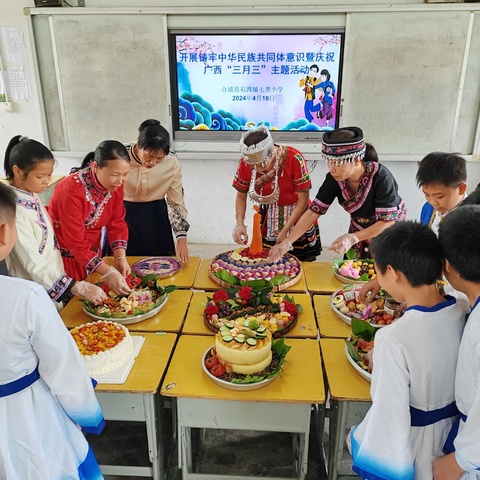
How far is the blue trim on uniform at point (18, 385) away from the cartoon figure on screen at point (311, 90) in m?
3.82

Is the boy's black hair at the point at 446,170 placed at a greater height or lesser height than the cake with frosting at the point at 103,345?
greater

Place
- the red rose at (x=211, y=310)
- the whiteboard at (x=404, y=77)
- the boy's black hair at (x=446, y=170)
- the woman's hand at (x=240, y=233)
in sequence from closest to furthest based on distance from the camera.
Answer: the boy's black hair at (x=446, y=170) → the red rose at (x=211, y=310) → the woman's hand at (x=240, y=233) → the whiteboard at (x=404, y=77)

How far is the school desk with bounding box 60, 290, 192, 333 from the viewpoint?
2.03 m

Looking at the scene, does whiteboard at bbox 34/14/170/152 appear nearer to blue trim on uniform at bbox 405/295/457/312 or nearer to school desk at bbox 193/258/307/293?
school desk at bbox 193/258/307/293

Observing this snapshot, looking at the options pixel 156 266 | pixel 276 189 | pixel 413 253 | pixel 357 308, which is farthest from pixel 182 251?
pixel 413 253

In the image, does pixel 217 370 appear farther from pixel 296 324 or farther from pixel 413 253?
pixel 413 253

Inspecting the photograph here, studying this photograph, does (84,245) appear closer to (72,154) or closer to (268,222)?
(268,222)

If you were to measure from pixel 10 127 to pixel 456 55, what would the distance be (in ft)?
14.8

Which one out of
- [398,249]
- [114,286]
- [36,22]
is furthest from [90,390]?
[36,22]

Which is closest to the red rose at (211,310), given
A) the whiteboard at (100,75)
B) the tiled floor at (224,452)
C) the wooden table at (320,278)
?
the wooden table at (320,278)

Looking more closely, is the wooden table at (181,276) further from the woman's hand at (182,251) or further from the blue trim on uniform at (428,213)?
the blue trim on uniform at (428,213)

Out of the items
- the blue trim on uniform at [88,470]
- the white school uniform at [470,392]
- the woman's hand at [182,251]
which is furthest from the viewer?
the woman's hand at [182,251]

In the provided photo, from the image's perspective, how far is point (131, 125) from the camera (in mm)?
4527

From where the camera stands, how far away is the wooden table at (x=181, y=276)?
2.45 m
